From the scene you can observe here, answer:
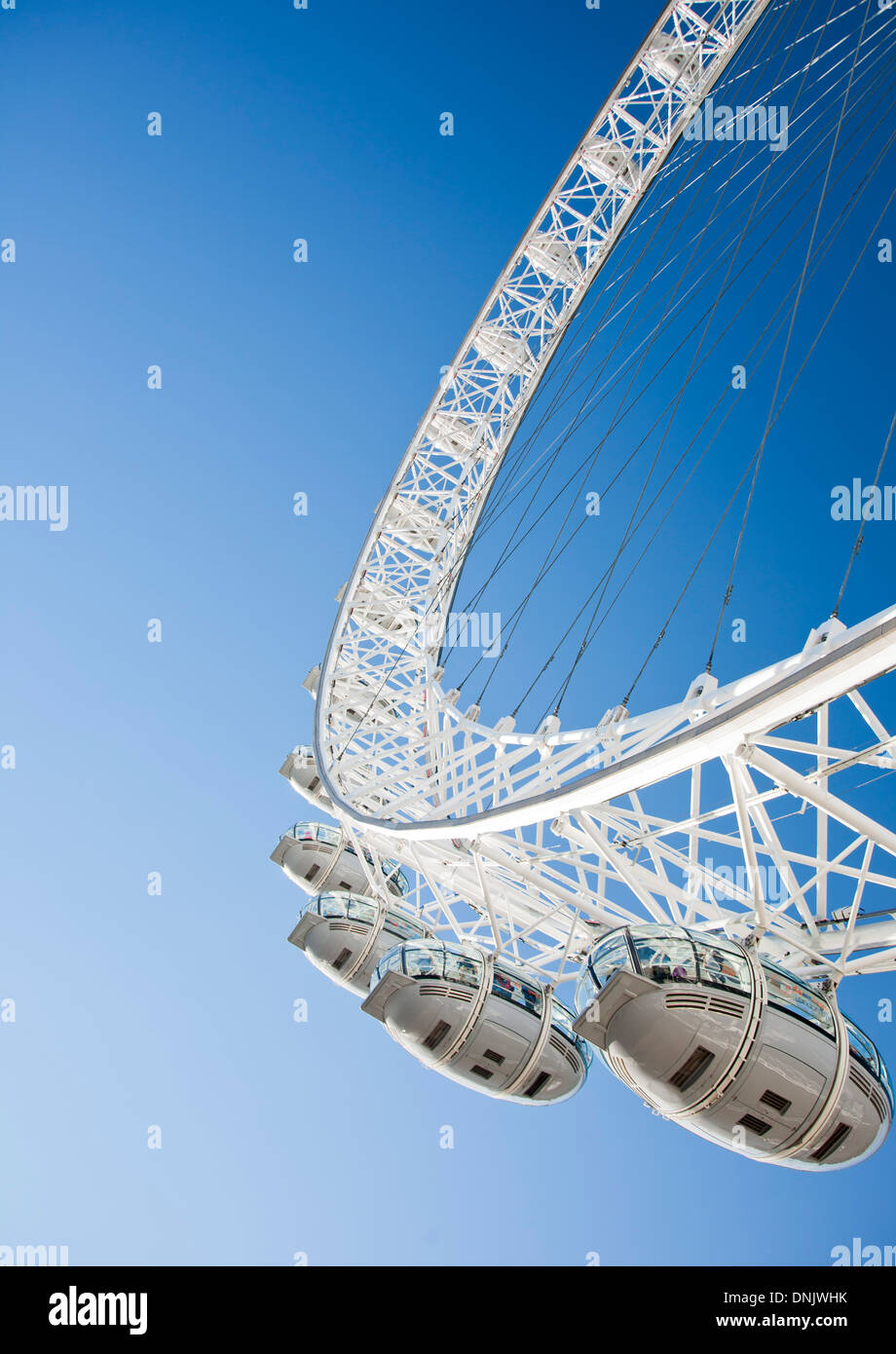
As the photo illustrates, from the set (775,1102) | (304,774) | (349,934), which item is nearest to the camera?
(775,1102)

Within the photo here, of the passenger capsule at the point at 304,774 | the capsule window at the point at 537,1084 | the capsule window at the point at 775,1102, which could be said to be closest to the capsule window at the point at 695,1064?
the capsule window at the point at 775,1102

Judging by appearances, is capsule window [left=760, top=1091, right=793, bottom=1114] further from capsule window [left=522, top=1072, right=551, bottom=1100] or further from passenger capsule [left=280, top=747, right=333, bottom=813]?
passenger capsule [left=280, top=747, right=333, bottom=813]

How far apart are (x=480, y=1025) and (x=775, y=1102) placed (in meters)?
4.70

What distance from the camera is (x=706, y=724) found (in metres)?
9.86

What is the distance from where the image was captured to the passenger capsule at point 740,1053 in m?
9.80

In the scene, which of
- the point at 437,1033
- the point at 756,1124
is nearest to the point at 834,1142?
the point at 756,1124

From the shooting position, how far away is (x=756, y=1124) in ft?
32.3

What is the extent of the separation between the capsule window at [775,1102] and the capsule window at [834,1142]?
2.13 ft

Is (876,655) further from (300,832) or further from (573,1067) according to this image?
(300,832)

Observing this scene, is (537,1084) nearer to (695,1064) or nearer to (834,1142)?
(695,1064)

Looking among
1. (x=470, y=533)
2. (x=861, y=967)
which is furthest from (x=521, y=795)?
(x=470, y=533)

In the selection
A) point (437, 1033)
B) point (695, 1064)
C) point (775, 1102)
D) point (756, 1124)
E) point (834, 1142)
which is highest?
point (695, 1064)

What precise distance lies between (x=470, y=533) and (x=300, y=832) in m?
9.74

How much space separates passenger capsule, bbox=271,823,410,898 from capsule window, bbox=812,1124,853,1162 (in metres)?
14.3
